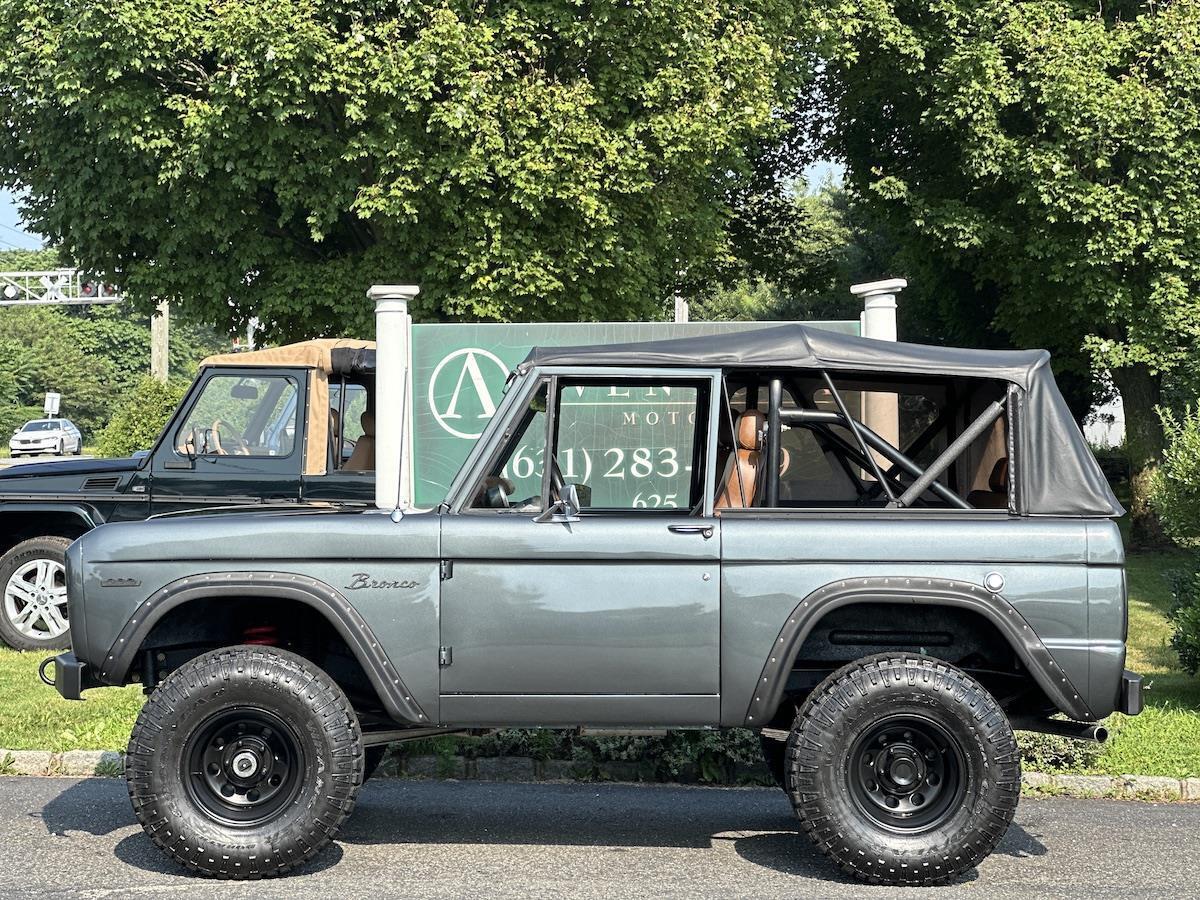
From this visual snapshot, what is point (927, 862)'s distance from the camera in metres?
5.55

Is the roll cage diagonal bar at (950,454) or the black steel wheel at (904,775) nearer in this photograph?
the black steel wheel at (904,775)

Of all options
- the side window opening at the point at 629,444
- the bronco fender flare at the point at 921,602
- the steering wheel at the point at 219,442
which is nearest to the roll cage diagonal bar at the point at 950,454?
the bronco fender flare at the point at 921,602

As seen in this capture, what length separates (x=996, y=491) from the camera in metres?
6.21

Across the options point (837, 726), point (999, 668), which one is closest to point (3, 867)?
point (837, 726)

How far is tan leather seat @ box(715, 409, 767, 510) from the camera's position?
6.13 m

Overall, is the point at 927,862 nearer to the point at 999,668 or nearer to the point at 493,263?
the point at 999,668

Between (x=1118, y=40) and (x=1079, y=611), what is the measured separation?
1654cm

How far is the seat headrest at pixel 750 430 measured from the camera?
6.21m

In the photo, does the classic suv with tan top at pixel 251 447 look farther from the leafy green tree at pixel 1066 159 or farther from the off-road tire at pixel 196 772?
the leafy green tree at pixel 1066 159

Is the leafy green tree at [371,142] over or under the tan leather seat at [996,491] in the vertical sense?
over

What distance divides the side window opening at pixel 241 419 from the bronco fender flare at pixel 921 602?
6.19m

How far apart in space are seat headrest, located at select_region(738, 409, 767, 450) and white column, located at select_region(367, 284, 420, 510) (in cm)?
436

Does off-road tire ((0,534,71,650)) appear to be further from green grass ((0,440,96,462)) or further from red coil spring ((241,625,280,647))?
green grass ((0,440,96,462))

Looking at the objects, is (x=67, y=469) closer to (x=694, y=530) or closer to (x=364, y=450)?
(x=364, y=450)
